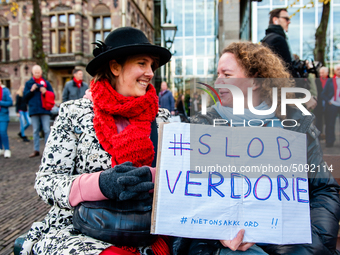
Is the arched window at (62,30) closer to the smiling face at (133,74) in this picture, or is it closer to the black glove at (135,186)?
the smiling face at (133,74)

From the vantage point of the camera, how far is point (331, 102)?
6.95 meters

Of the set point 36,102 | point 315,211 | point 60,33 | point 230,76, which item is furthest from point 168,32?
point 60,33

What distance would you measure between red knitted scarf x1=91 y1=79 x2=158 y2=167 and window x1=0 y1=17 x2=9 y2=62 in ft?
86.0

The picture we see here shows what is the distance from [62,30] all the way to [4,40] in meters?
5.83

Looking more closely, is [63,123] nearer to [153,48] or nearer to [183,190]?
[153,48]

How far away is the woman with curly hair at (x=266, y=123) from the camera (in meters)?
1.23

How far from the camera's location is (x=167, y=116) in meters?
1.98

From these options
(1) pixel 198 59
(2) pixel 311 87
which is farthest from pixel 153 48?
(1) pixel 198 59

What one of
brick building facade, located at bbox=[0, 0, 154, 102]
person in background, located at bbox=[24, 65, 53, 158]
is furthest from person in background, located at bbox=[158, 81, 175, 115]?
brick building facade, located at bbox=[0, 0, 154, 102]

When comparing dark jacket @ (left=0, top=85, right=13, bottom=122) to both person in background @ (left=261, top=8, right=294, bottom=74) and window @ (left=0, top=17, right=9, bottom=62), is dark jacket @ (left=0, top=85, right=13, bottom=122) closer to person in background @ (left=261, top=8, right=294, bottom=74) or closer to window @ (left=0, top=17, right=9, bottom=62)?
person in background @ (left=261, top=8, right=294, bottom=74)

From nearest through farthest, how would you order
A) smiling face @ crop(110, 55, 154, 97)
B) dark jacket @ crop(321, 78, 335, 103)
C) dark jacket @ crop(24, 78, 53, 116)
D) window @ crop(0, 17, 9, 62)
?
smiling face @ crop(110, 55, 154, 97) → dark jacket @ crop(24, 78, 53, 116) → dark jacket @ crop(321, 78, 335, 103) → window @ crop(0, 17, 9, 62)

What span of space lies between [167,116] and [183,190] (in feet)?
3.09

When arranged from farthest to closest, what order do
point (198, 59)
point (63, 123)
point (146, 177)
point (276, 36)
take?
point (198, 59) → point (276, 36) → point (63, 123) → point (146, 177)

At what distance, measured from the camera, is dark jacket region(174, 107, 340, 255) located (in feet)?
4.03
